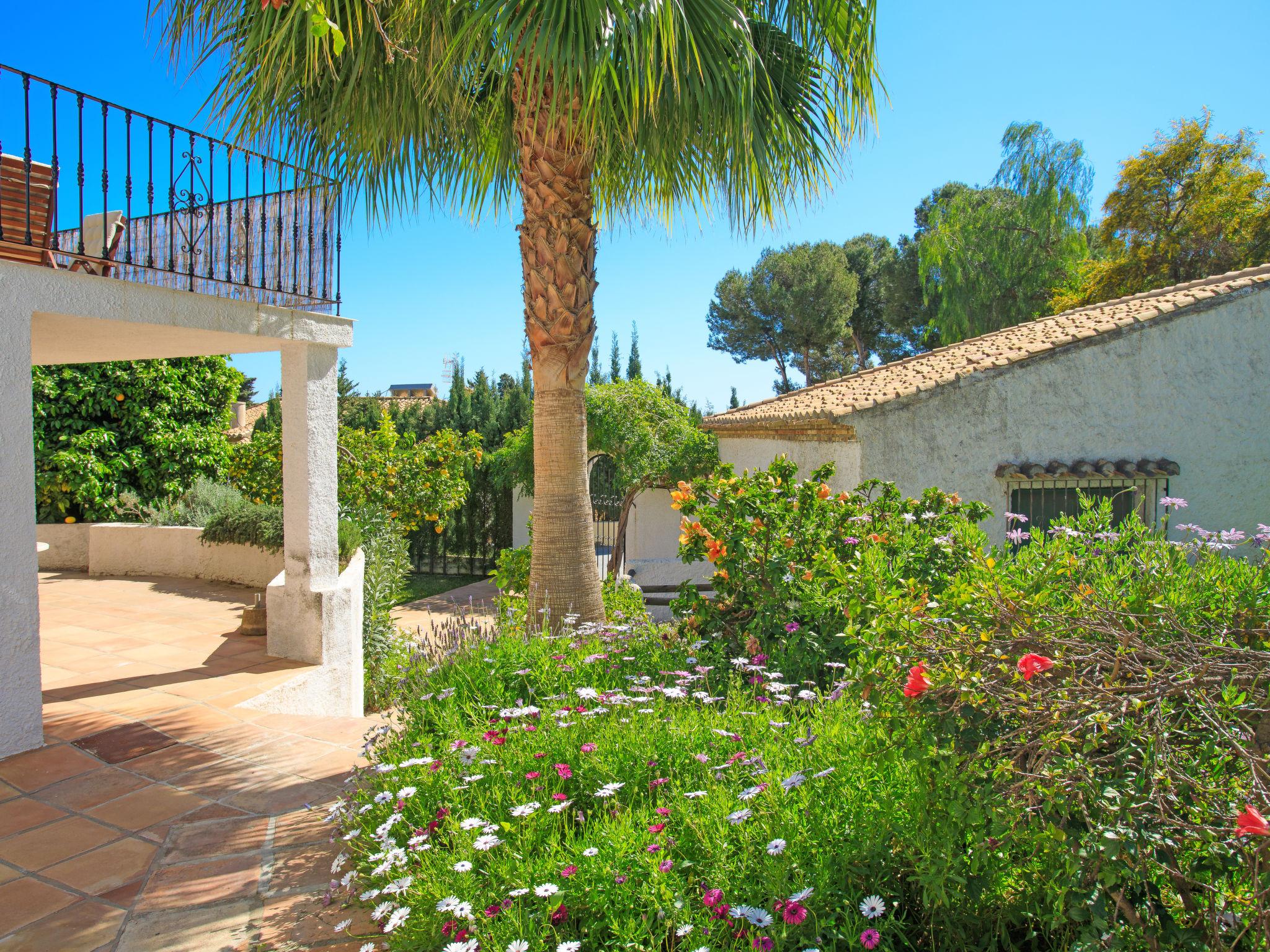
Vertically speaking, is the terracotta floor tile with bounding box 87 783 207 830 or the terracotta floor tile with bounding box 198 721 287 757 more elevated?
the terracotta floor tile with bounding box 198 721 287 757

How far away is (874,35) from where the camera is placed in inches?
242

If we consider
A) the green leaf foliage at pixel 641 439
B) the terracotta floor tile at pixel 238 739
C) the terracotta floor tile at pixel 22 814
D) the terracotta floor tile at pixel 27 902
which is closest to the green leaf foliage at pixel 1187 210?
the green leaf foliage at pixel 641 439

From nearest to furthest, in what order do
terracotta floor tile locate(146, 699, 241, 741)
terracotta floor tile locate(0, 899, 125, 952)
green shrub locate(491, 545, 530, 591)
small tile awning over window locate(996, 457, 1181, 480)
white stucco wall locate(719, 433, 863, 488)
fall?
terracotta floor tile locate(0, 899, 125, 952)
terracotta floor tile locate(146, 699, 241, 741)
green shrub locate(491, 545, 530, 591)
white stucco wall locate(719, 433, 863, 488)
small tile awning over window locate(996, 457, 1181, 480)

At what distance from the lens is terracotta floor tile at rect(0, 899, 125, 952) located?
2.89m

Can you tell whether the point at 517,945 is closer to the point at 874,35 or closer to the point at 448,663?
the point at 448,663

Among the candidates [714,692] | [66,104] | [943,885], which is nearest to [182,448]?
[66,104]

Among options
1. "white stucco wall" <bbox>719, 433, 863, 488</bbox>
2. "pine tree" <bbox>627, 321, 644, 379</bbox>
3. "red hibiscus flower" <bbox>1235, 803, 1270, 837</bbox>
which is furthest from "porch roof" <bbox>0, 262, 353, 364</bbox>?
"pine tree" <bbox>627, 321, 644, 379</bbox>

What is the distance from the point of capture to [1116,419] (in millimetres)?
11320

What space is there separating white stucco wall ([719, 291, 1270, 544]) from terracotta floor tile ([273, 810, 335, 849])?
807 cm

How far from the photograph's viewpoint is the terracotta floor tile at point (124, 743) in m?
4.77

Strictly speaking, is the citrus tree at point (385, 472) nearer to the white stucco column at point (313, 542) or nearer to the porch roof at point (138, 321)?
the white stucco column at point (313, 542)

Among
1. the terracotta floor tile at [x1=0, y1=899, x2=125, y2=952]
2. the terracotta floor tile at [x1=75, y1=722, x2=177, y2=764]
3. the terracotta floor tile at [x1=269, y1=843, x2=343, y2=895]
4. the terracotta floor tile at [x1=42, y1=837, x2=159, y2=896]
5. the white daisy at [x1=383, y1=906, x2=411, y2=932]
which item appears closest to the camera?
the white daisy at [x1=383, y1=906, x2=411, y2=932]

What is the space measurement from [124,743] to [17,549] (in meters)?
1.36

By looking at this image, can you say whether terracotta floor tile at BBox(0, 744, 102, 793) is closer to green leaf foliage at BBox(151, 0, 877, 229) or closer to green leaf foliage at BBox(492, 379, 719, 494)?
green leaf foliage at BBox(151, 0, 877, 229)
